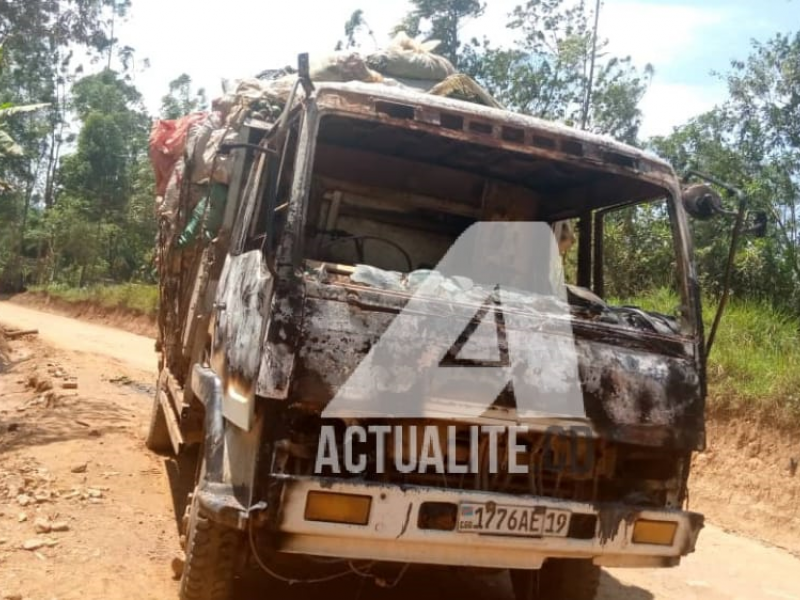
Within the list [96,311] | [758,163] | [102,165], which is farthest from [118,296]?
[758,163]

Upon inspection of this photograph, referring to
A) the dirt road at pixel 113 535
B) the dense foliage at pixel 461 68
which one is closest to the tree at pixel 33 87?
the dense foliage at pixel 461 68

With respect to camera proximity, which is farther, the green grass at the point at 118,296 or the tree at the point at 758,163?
the green grass at the point at 118,296

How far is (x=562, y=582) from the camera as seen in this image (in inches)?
149

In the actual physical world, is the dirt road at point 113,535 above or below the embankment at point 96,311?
above

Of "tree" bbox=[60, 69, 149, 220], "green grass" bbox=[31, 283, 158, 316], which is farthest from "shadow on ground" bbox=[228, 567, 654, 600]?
"tree" bbox=[60, 69, 149, 220]

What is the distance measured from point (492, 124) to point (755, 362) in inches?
229

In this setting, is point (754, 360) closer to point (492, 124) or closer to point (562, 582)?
point (562, 582)

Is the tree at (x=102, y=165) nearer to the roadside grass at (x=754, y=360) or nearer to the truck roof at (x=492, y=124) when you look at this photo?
the roadside grass at (x=754, y=360)

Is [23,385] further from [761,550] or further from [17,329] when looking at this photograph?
[761,550]

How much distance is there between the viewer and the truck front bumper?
2.65 meters

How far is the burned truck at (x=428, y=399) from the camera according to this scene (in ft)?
9.04

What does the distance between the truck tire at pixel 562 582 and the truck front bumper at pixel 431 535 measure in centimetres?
70

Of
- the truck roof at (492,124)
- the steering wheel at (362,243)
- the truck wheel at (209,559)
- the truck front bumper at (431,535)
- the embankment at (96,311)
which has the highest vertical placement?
the truck roof at (492,124)

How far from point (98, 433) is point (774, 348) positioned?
22.2ft
